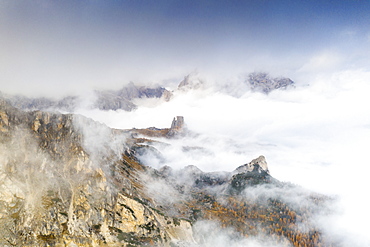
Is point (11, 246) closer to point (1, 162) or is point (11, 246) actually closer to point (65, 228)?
point (65, 228)

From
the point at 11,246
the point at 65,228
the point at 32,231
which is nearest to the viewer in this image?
the point at 11,246

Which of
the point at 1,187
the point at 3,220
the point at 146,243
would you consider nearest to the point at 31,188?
the point at 1,187

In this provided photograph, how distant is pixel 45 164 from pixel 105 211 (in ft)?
206

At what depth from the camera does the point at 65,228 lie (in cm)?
16188

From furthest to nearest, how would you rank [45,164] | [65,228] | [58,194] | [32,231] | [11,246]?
[45,164], [58,194], [65,228], [32,231], [11,246]

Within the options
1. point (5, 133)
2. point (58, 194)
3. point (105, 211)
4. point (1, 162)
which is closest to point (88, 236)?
point (105, 211)

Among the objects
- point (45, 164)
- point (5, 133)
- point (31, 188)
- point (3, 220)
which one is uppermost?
point (5, 133)

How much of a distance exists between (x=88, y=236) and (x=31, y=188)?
53.3 m

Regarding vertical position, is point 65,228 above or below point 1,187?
below

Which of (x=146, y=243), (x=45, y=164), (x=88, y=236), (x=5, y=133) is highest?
(x=5, y=133)

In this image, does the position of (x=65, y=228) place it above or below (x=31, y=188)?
below

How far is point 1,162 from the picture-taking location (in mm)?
163000

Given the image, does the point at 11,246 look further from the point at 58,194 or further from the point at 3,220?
the point at 58,194

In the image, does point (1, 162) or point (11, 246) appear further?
point (1, 162)
